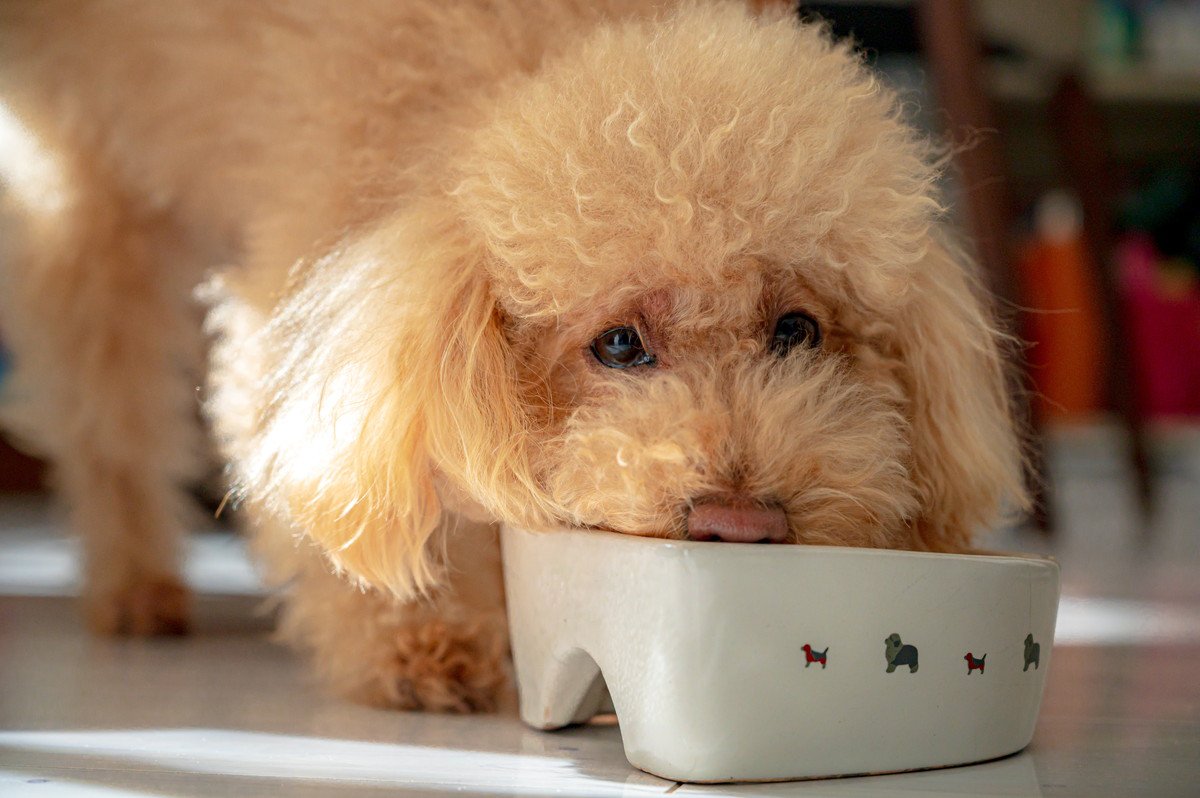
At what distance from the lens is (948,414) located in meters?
1.13

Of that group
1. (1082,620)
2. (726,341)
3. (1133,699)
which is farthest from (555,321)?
(1082,620)

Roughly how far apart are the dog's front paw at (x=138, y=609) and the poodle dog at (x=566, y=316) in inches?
14.0

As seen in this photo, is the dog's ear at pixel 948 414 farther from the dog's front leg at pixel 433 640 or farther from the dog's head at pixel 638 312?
the dog's front leg at pixel 433 640

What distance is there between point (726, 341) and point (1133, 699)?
1.91 ft

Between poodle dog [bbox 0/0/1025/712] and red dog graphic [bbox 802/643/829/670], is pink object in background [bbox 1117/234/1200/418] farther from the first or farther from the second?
red dog graphic [bbox 802/643/829/670]

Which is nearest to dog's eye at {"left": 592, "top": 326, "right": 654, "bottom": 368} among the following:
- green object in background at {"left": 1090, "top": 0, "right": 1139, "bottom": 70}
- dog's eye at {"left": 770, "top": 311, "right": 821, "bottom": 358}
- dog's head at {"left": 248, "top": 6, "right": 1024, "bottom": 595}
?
dog's head at {"left": 248, "top": 6, "right": 1024, "bottom": 595}

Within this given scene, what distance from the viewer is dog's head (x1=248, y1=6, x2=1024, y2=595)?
95 cm

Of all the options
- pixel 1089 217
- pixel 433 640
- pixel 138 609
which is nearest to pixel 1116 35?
pixel 1089 217

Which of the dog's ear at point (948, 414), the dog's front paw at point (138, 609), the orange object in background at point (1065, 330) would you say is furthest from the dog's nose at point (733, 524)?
the orange object in background at point (1065, 330)

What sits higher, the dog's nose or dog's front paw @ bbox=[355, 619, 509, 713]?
the dog's nose

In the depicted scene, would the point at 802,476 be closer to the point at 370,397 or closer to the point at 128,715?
the point at 370,397

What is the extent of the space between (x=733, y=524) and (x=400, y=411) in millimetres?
286

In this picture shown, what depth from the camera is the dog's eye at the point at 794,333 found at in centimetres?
106

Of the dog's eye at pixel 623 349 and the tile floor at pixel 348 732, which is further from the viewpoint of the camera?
the dog's eye at pixel 623 349
